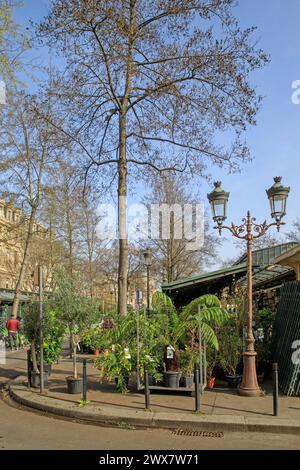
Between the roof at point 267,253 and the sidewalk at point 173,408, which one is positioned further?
the roof at point 267,253

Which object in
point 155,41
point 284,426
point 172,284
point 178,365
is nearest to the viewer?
point 284,426

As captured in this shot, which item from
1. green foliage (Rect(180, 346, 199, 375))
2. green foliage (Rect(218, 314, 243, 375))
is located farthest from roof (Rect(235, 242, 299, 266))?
green foliage (Rect(180, 346, 199, 375))

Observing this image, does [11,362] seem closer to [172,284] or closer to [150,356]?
[172,284]

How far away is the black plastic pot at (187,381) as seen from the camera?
10.2 metres

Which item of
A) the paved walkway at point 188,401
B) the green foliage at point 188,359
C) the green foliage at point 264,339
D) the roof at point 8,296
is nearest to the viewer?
the paved walkway at point 188,401

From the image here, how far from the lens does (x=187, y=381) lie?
1020cm

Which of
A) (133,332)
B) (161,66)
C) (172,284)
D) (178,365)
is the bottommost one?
(178,365)

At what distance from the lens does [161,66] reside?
15508mm

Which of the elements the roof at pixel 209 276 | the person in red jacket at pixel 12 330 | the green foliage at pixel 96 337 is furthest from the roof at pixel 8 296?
the green foliage at pixel 96 337

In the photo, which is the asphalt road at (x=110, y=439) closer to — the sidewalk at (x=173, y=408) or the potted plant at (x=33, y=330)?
the sidewalk at (x=173, y=408)

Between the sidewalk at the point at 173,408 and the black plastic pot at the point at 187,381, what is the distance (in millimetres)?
253

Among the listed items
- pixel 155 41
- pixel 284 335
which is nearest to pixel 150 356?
pixel 284 335

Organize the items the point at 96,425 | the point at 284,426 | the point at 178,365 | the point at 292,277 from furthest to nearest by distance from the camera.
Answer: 1. the point at 292,277
2. the point at 178,365
3. the point at 96,425
4. the point at 284,426
